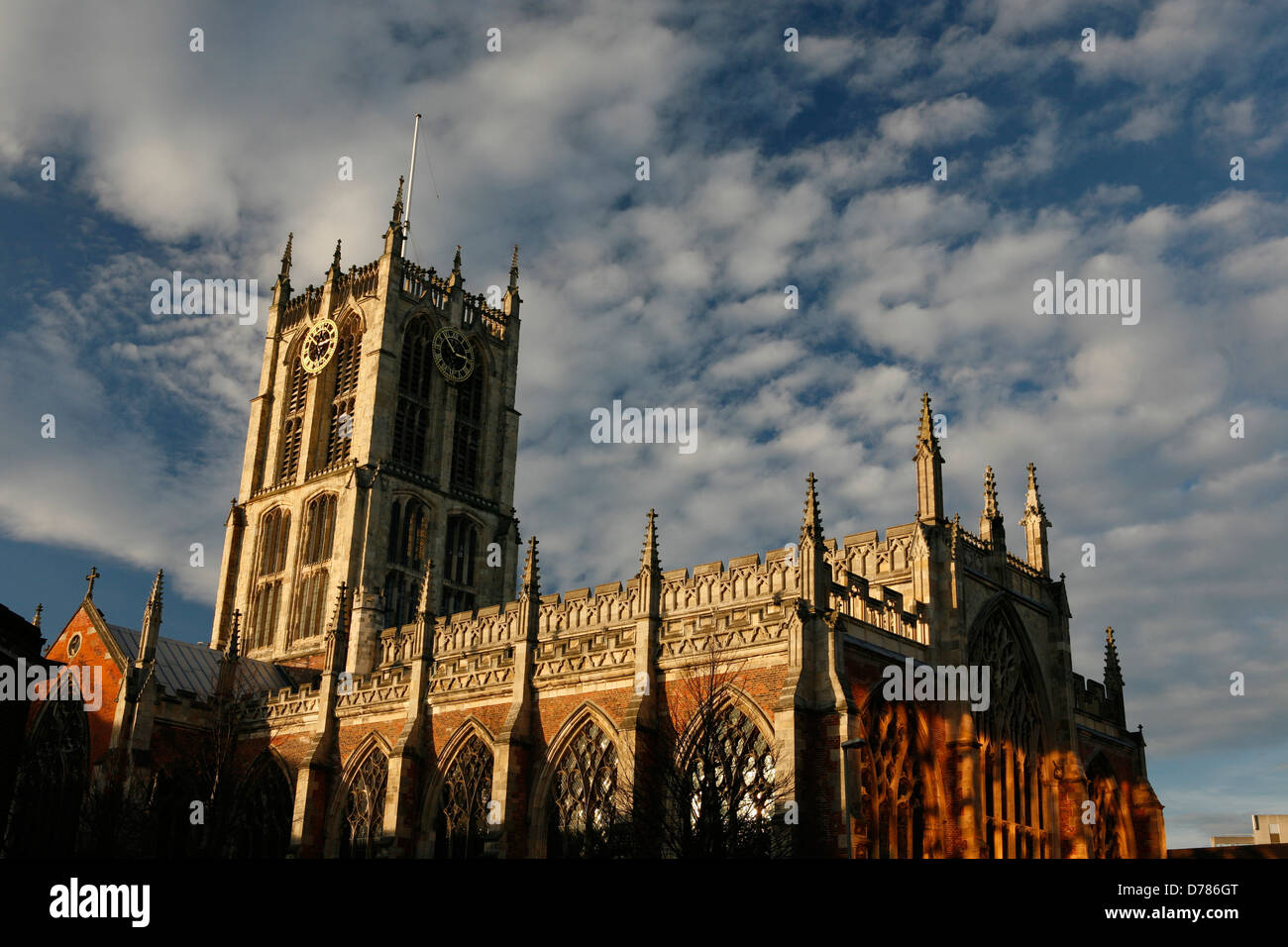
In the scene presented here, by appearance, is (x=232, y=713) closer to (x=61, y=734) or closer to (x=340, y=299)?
(x=61, y=734)

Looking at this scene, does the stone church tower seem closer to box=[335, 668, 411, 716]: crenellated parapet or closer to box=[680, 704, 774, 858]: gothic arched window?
box=[335, 668, 411, 716]: crenellated parapet

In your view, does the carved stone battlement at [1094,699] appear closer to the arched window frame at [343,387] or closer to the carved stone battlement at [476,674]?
the carved stone battlement at [476,674]

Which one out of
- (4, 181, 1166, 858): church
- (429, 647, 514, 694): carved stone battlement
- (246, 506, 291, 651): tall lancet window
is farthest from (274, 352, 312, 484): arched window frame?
(429, 647, 514, 694): carved stone battlement

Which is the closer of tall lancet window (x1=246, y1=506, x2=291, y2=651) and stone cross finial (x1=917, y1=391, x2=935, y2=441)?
stone cross finial (x1=917, y1=391, x2=935, y2=441)

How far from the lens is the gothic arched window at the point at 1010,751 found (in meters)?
33.2

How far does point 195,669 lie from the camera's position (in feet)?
162

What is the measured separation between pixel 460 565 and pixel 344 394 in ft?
35.1

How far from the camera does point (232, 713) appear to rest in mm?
43906

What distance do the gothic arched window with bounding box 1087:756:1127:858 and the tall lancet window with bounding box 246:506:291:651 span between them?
3741 centimetres

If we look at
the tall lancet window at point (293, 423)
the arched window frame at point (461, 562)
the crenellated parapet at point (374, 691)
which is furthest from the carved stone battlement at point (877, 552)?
the tall lancet window at point (293, 423)

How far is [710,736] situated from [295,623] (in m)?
34.1

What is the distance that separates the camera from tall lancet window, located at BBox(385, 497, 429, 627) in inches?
2229
